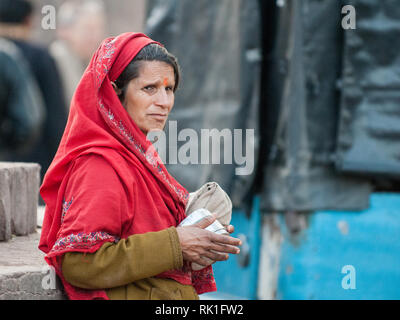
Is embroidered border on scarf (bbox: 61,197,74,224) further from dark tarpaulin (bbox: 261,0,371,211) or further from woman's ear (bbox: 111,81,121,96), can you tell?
dark tarpaulin (bbox: 261,0,371,211)

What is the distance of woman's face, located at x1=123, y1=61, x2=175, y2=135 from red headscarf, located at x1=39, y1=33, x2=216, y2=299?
65 millimetres

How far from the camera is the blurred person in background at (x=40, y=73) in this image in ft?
21.5

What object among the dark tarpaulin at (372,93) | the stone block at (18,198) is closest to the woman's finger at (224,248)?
the stone block at (18,198)

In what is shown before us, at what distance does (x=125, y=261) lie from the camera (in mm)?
2236

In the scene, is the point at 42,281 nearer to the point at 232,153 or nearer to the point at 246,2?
the point at 232,153

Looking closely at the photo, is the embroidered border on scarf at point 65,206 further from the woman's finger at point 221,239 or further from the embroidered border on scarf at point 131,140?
the woman's finger at point 221,239

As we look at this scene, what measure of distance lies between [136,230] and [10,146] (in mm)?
4171

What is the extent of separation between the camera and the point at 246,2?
16.0 feet

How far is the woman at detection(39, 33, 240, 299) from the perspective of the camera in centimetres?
224

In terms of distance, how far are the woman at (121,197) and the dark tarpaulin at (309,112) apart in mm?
2215

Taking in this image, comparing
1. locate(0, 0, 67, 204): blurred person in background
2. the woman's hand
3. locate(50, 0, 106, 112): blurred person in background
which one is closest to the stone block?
the woman's hand

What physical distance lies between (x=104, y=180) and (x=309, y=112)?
271 cm

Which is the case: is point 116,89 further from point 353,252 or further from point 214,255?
point 353,252
